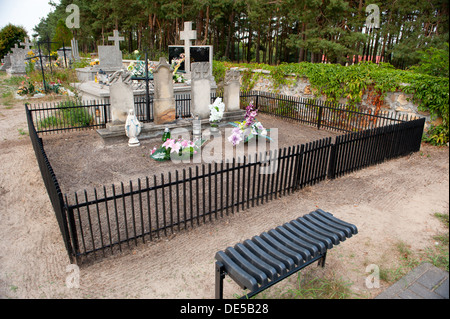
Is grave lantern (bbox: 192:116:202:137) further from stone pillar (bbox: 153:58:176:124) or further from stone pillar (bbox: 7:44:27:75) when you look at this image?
stone pillar (bbox: 7:44:27:75)

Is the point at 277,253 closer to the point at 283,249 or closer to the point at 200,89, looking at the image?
the point at 283,249

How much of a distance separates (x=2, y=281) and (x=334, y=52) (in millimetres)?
14892

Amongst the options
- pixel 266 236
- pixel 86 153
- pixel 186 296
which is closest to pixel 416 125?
pixel 266 236

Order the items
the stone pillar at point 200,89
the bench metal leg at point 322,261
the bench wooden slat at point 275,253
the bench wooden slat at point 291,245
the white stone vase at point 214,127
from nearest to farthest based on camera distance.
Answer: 1. the bench wooden slat at point 275,253
2. the bench wooden slat at point 291,245
3. the bench metal leg at point 322,261
4. the stone pillar at point 200,89
5. the white stone vase at point 214,127

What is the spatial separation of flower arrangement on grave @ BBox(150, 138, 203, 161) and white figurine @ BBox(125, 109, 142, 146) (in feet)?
3.51

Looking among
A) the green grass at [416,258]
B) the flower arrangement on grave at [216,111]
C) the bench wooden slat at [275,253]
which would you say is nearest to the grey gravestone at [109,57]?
the flower arrangement on grave at [216,111]

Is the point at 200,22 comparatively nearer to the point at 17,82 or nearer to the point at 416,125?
the point at 17,82

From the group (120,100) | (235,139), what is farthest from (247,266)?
(120,100)

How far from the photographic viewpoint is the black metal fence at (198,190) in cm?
392

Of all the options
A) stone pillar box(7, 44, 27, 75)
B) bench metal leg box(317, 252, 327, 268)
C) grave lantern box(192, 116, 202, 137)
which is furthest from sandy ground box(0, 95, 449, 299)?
stone pillar box(7, 44, 27, 75)

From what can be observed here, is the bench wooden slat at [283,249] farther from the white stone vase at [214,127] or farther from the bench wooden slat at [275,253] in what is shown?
the white stone vase at [214,127]

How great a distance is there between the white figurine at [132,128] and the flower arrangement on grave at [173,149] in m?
1.07

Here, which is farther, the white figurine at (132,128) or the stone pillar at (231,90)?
the stone pillar at (231,90)

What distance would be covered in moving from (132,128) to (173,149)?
5.91 feet
